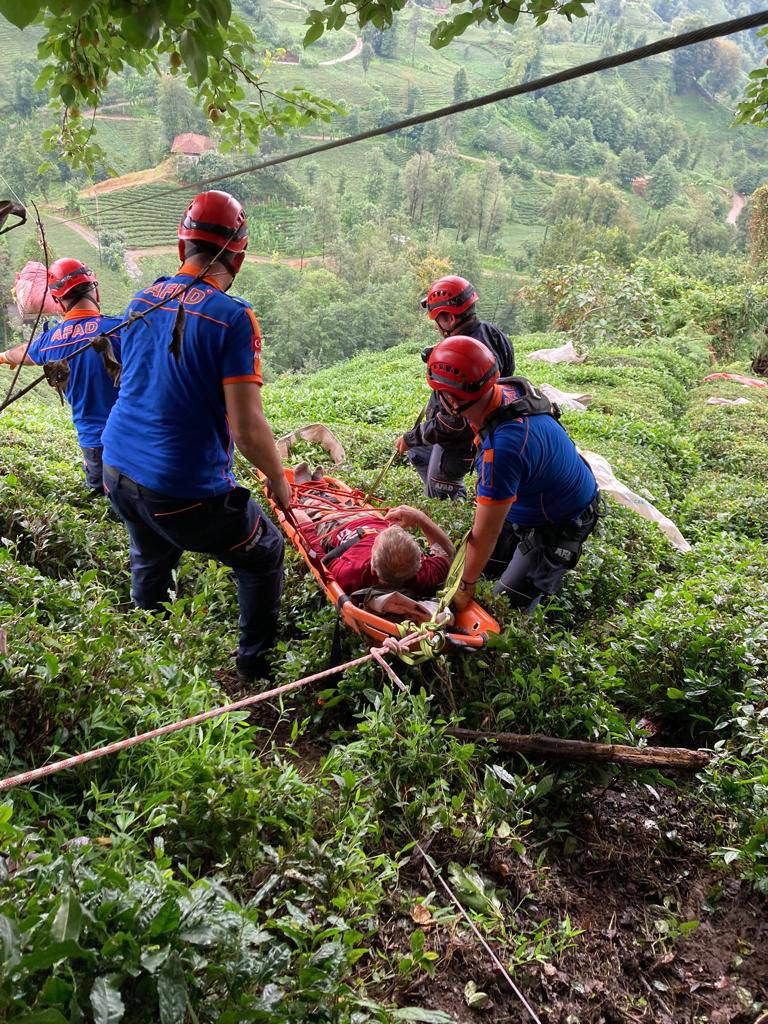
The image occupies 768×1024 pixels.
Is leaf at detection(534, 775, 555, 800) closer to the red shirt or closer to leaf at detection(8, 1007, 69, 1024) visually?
the red shirt

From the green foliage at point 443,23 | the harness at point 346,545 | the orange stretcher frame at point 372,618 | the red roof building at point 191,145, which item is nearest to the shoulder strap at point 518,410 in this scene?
the orange stretcher frame at point 372,618

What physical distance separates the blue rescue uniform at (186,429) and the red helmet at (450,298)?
2245 mm

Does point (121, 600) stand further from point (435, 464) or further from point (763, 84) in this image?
point (763, 84)

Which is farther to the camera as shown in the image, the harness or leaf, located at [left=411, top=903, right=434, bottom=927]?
the harness

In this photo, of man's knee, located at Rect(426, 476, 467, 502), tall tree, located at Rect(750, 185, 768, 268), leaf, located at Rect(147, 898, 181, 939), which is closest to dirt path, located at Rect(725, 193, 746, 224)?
tall tree, located at Rect(750, 185, 768, 268)

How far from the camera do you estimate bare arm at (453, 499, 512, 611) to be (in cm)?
359

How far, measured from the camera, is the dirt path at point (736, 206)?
84688 mm

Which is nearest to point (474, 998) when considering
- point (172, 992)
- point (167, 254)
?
point (172, 992)

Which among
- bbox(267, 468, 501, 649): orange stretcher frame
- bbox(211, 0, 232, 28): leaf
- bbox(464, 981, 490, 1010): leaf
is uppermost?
bbox(211, 0, 232, 28): leaf

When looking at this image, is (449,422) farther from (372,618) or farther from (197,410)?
(197,410)

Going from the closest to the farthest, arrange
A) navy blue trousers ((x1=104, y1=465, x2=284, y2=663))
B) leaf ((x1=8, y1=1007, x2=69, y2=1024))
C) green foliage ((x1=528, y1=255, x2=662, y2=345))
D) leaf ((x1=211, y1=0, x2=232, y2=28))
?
leaf ((x1=8, y1=1007, x2=69, y2=1024)), leaf ((x1=211, y1=0, x2=232, y2=28)), navy blue trousers ((x1=104, y1=465, x2=284, y2=663)), green foliage ((x1=528, y1=255, x2=662, y2=345))

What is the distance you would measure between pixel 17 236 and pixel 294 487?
6046cm

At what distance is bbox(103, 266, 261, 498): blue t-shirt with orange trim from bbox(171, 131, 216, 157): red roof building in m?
64.2

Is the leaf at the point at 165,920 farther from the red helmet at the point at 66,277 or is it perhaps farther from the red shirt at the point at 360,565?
the red helmet at the point at 66,277
